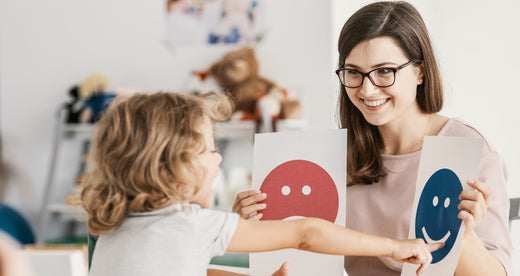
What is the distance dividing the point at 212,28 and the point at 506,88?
1776 millimetres

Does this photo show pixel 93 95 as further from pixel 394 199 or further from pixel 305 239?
pixel 305 239

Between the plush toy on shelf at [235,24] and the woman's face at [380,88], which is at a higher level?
the plush toy on shelf at [235,24]

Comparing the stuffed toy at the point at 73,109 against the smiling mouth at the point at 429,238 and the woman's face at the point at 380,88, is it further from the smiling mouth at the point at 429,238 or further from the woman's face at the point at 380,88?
the smiling mouth at the point at 429,238

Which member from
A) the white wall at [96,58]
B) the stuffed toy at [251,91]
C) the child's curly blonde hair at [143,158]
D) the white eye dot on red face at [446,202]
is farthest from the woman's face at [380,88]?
the white wall at [96,58]

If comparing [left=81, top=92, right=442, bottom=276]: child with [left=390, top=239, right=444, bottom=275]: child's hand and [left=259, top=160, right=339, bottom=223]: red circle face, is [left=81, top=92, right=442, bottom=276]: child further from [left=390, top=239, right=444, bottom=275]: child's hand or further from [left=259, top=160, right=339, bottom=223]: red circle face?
[left=259, top=160, right=339, bottom=223]: red circle face

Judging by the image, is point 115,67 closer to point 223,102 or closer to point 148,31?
point 148,31

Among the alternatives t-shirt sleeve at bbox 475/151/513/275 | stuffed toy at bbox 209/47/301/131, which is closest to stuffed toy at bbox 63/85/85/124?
stuffed toy at bbox 209/47/301/131

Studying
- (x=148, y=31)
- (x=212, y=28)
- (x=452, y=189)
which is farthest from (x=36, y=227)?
(x=452, y=189)

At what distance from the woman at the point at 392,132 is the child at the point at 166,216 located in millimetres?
217

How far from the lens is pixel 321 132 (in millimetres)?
992

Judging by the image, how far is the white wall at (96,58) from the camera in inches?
105

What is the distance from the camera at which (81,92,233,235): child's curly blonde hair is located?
29.4 inches

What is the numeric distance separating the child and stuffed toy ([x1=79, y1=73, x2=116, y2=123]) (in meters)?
2.04

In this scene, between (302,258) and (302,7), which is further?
(302,7)
